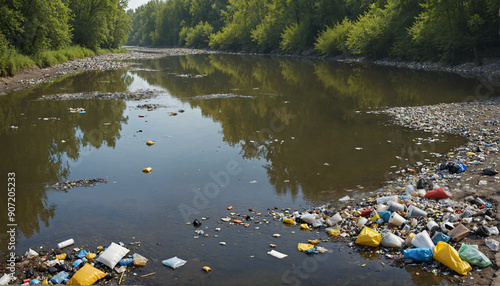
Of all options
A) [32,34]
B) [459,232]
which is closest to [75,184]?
[459,232]

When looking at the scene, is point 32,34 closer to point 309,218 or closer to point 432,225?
point 309,218

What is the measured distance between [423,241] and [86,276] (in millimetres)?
4235

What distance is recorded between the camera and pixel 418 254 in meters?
5.00

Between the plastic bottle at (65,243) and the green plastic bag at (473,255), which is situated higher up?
the green plastic bag at (473,255)

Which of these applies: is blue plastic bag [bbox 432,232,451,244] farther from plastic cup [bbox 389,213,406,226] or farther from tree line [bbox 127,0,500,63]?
tree line [bbox 127,0,500,63]

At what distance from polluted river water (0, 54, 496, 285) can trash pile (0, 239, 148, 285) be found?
7.7 inches

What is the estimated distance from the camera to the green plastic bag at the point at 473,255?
4.68m

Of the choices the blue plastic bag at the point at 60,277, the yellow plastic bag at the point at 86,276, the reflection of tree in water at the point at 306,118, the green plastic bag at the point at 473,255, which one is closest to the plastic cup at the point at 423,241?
the green plastic bag at the point at 473,255

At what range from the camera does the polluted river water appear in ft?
17.3


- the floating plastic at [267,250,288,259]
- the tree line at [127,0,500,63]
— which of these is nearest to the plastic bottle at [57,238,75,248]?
the floating plastic at [267,250,288,259]

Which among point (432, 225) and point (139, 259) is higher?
point (432, 225)

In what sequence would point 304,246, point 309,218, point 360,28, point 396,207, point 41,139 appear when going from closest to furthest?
point 304,246 < point 396,207 < point 309,218 < point 41,139 < point 360,28

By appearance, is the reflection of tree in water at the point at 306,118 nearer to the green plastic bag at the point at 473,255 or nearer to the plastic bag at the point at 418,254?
the plastic bag at the point at 418,254

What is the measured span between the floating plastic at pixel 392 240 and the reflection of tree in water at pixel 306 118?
6.76 ft
